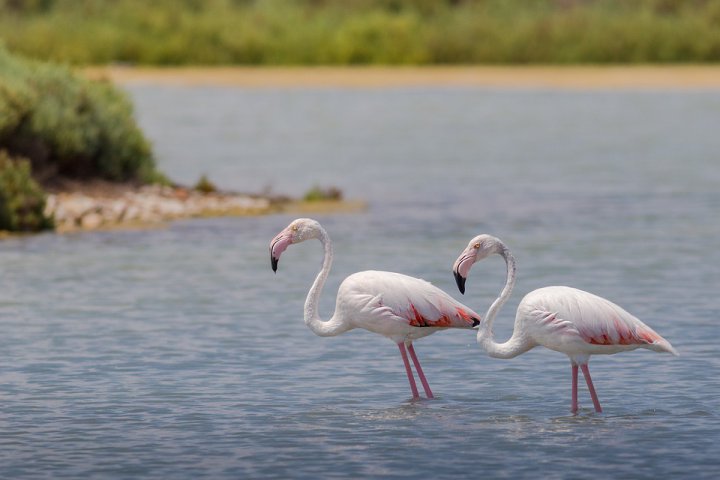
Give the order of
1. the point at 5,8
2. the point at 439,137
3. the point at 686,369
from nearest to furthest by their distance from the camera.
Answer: the point at 686,369 < the point at 439,137 < the point at 5,8

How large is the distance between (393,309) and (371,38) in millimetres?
53879

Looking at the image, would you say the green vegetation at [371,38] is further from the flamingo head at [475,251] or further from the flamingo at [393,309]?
the flamingo head at [475,251]

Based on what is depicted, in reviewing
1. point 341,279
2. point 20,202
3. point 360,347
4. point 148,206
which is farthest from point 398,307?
point 148,206

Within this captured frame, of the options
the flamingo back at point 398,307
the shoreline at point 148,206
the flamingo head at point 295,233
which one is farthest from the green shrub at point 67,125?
the flamingo back at point 398,307

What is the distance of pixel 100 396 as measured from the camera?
12570 millimetres

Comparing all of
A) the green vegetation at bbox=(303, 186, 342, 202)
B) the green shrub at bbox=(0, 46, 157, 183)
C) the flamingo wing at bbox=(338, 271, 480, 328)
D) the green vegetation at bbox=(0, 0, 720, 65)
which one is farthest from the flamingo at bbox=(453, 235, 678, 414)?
the green vegetation at bbox=(0, 0, 720, 65)

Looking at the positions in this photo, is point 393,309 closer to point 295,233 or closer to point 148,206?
point 295,233

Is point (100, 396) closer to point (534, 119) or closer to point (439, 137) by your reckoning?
point (439, 137)

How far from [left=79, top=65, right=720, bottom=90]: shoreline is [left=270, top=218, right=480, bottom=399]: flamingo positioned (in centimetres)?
4664

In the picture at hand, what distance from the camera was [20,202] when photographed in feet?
74.5

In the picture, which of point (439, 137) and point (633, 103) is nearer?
point (439, 137)

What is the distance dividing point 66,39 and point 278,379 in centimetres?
5347

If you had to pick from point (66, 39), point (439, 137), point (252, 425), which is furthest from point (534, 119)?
point (252, 425)

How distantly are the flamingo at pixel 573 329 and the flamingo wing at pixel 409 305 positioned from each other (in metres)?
0.33
